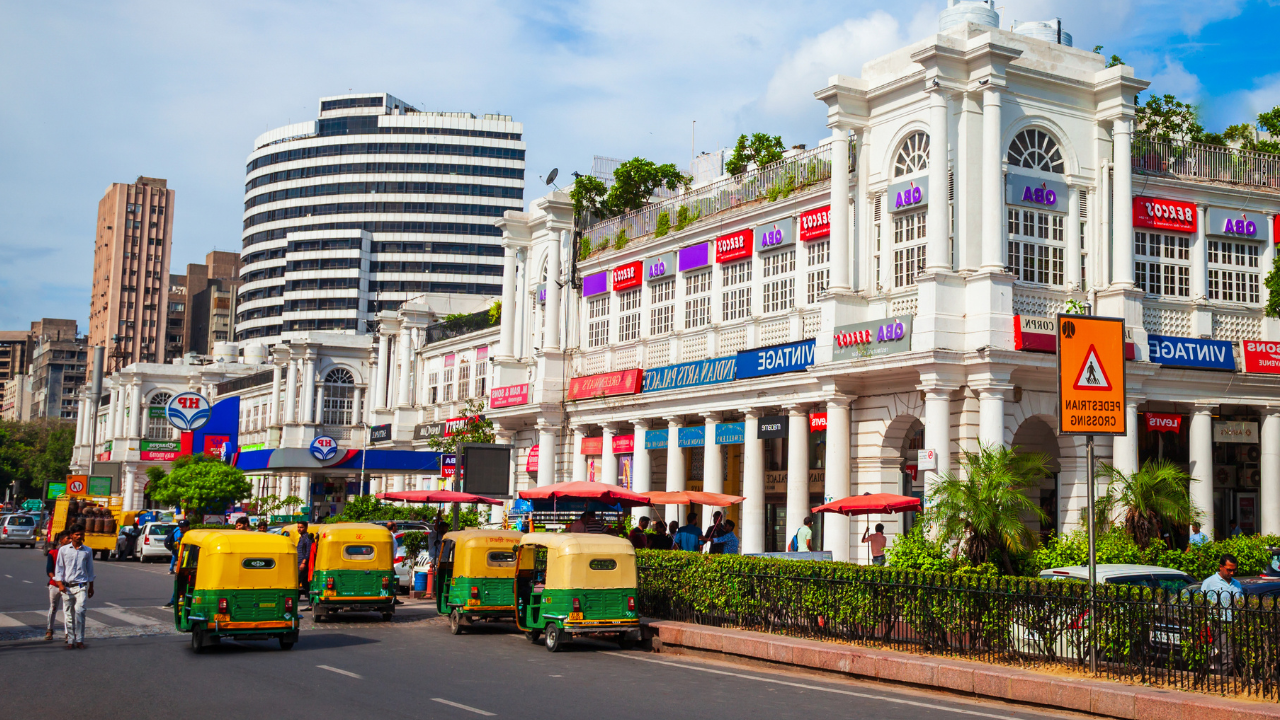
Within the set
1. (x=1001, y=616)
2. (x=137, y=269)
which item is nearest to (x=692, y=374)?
(x=1001, y=616)

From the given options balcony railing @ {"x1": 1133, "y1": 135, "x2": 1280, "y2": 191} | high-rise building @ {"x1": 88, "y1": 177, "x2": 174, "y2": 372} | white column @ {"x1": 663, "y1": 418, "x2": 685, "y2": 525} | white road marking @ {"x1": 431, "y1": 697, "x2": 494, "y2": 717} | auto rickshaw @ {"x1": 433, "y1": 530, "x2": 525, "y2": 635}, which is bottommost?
white road marking @ {"x1": 431, "y1": 697, "x2": 494, "y2": 717}

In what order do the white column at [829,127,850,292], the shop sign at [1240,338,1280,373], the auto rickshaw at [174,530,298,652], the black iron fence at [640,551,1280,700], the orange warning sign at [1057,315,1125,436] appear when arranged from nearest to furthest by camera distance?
the black iron fence at [640,551,1280,700]
the orange warning sign at [1057,315,1125,436]
the auto rickshaw at [174,530,298,652]
the white column at [829,127,850,292]
the shop sign at [1240,338,1280,373]

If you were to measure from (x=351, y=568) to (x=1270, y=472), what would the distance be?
2264 centimetres

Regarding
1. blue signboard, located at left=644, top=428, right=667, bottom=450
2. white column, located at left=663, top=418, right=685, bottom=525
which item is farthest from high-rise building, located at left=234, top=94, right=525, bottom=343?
white column, located at left=663, top=418, right=685, bottom=525

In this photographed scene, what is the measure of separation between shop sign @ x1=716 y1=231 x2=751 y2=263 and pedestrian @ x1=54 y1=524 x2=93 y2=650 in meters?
22.0

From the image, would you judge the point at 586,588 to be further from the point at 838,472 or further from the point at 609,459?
the point at 609,459

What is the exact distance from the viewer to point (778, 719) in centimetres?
1219

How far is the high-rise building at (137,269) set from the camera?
15438cm

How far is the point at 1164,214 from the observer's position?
3073 centimetres

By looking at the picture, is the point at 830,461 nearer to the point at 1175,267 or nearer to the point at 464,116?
the point at 1175,267

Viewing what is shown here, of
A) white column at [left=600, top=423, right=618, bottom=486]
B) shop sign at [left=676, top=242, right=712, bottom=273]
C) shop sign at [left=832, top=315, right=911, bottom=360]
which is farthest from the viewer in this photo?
white column at [left=600, top=423, right=618, bottom=486]

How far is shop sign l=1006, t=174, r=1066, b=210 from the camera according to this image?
2884 centimetres

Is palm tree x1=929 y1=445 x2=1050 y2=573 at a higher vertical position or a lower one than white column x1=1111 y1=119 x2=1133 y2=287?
lower

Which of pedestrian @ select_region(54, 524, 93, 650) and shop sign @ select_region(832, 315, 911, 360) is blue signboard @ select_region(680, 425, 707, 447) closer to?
shop sign @ select_region(832, 315, 911, 360)
